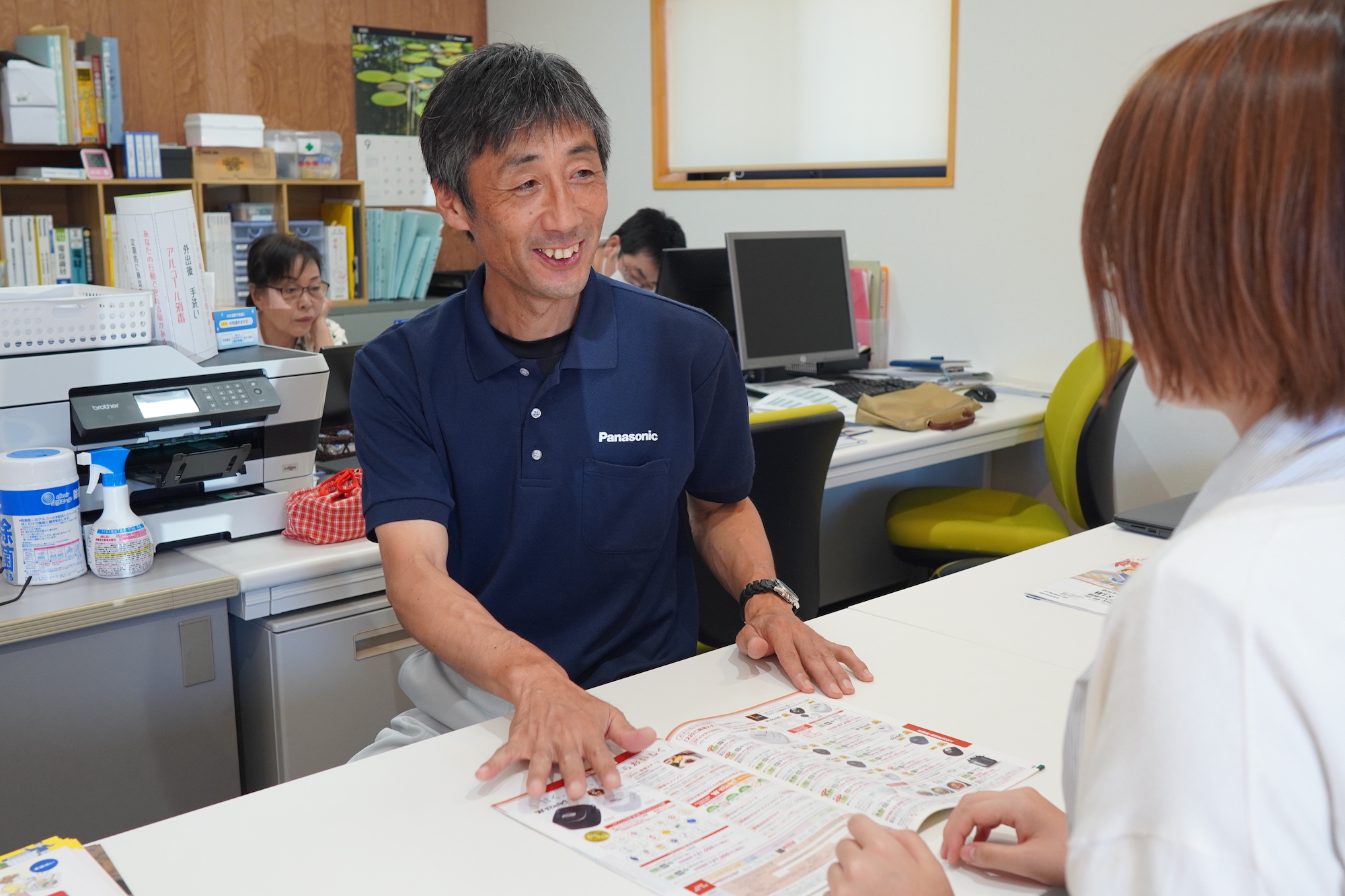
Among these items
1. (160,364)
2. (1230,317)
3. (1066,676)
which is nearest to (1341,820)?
(1230,317)

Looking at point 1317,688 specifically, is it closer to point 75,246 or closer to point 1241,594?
point 1241,594

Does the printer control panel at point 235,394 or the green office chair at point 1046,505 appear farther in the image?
the green office chair at point 1046,505

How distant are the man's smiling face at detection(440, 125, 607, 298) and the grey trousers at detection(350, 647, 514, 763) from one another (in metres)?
0.53

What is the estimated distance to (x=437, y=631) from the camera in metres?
1.38

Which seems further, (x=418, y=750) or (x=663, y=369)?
(x=663, y=369)

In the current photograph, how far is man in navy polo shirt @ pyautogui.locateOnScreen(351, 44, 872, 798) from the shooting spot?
152 centimetres

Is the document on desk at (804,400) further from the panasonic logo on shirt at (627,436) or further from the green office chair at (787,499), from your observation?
the panasonic logo on shirt at (627,436)

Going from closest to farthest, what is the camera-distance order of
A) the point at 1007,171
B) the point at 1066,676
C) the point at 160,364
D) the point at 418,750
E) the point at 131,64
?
the point at 418,750
the point at 1066,676
the point at 160,364
the point at 1007,171
the point at 131,64

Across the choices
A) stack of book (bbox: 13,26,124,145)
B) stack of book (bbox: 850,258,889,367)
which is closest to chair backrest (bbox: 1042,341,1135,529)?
stack of book (bbox: 850,258,889,367)

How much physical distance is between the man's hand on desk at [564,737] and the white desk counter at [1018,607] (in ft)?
1.77

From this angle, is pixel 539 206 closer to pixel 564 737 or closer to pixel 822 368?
pixel 564 737

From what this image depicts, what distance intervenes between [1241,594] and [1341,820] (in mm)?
115

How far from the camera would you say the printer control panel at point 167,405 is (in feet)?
5.97

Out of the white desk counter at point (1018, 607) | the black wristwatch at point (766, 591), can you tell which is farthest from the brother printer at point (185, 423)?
the white desk counter at point (1018, 607)
